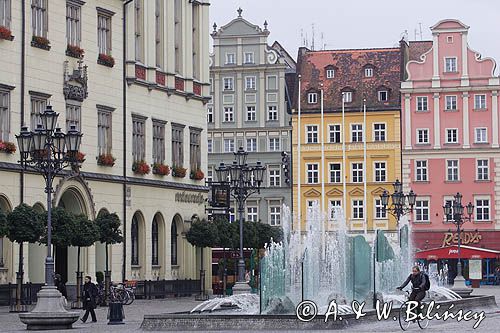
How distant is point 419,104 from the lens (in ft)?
295

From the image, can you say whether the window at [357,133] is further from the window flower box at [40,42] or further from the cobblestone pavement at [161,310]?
the cobblestone pavement at [161,310]

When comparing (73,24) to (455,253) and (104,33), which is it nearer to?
(104,33)

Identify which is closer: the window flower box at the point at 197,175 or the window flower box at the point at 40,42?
the window flower box at the point at 40,42

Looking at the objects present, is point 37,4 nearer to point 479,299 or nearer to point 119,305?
point 119,305

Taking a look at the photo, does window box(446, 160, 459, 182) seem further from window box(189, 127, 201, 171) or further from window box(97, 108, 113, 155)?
window box(97, 108, 113, 155)

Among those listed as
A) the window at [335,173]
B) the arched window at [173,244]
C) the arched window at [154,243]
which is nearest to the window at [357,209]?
the window at [335,173]

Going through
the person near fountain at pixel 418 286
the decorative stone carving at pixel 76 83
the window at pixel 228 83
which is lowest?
the person near fountain at pixel 418 286

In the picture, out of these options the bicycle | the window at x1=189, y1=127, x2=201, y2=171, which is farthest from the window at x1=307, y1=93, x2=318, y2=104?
the bicycle

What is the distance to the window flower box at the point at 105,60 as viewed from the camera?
172ft

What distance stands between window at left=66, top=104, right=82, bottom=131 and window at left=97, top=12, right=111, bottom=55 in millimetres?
3266

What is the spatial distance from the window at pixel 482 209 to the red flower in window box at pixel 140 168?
3805 centimetres

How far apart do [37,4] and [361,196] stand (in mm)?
45876

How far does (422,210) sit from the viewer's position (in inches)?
3538

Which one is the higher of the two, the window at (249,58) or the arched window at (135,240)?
the window at (249,58)
